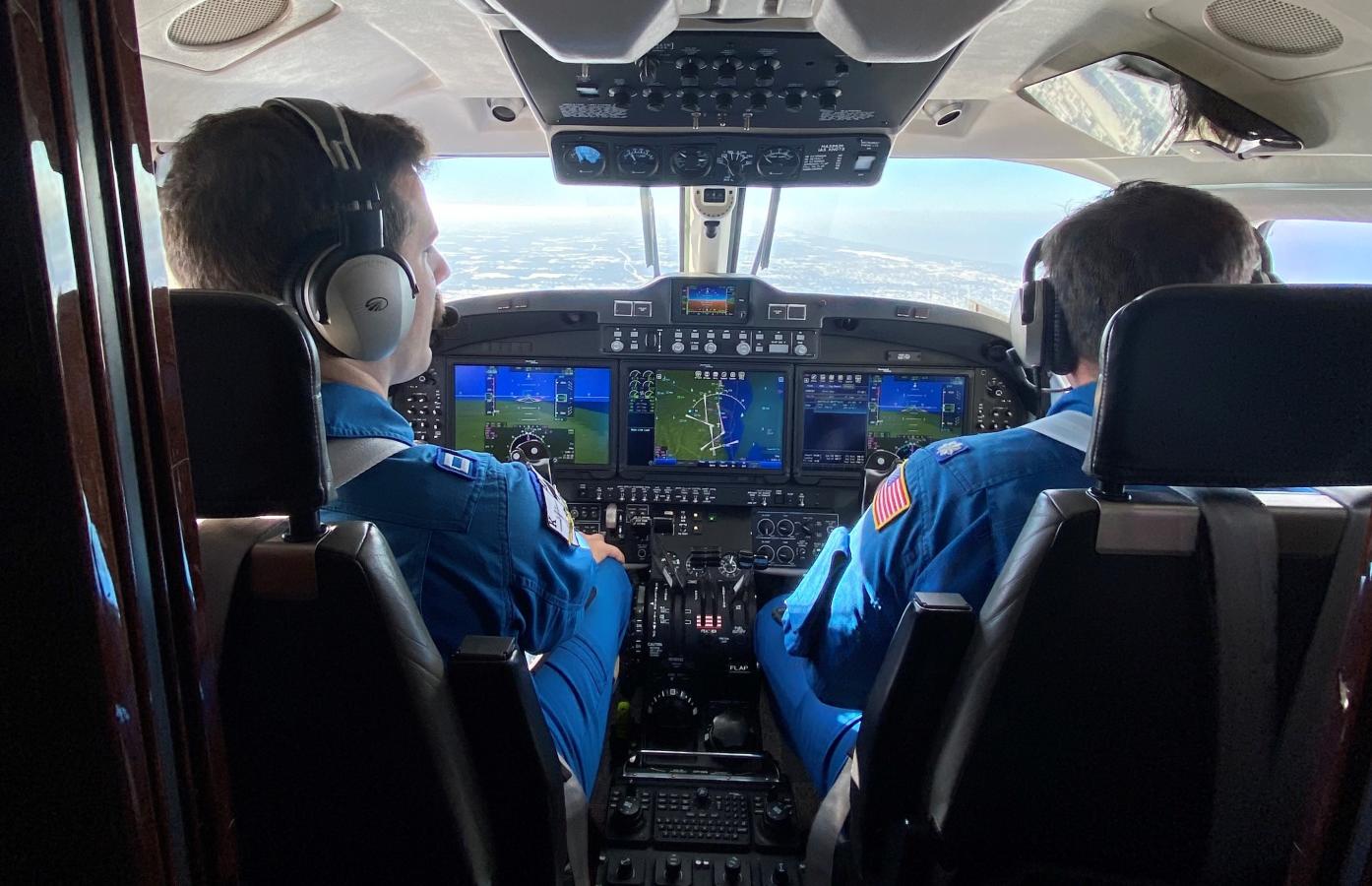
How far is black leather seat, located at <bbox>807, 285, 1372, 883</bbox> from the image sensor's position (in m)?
0.85

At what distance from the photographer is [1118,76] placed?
5.70 feet

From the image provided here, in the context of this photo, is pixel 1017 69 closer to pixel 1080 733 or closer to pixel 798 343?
A: pixel 798 343

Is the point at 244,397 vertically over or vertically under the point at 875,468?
over

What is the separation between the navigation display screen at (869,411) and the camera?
252cm

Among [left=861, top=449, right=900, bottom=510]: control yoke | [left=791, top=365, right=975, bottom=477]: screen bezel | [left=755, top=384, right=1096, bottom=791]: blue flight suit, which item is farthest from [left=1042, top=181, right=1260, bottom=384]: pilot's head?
[left=791, top=365, right=975, bottom=477]: screen bezel

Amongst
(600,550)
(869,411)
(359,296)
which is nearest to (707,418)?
(869,411)

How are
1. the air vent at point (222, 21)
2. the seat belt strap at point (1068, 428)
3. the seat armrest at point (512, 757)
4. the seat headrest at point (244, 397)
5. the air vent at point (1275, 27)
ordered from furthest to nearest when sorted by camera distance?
the air vent at point (222, 21) → the air vent at point (1275, 27) → the seat belt strap at point (1068, 428) → the seat armrest at point (512, 757) → the seat headrest at point (244, 397)

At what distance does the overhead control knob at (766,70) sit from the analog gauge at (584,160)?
455mm

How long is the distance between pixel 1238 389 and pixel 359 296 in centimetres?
107

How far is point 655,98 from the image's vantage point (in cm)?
160

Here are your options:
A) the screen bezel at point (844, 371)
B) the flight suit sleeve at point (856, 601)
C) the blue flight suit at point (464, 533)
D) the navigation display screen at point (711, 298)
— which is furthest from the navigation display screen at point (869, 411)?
the blue flight suit at point (464, 533)

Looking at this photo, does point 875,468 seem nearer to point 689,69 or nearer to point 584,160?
point 584,160

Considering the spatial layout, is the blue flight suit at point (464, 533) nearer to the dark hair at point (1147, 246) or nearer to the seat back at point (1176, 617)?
the seat back at point (1176, 617)

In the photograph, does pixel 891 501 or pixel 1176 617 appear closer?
pixel 1176 617
